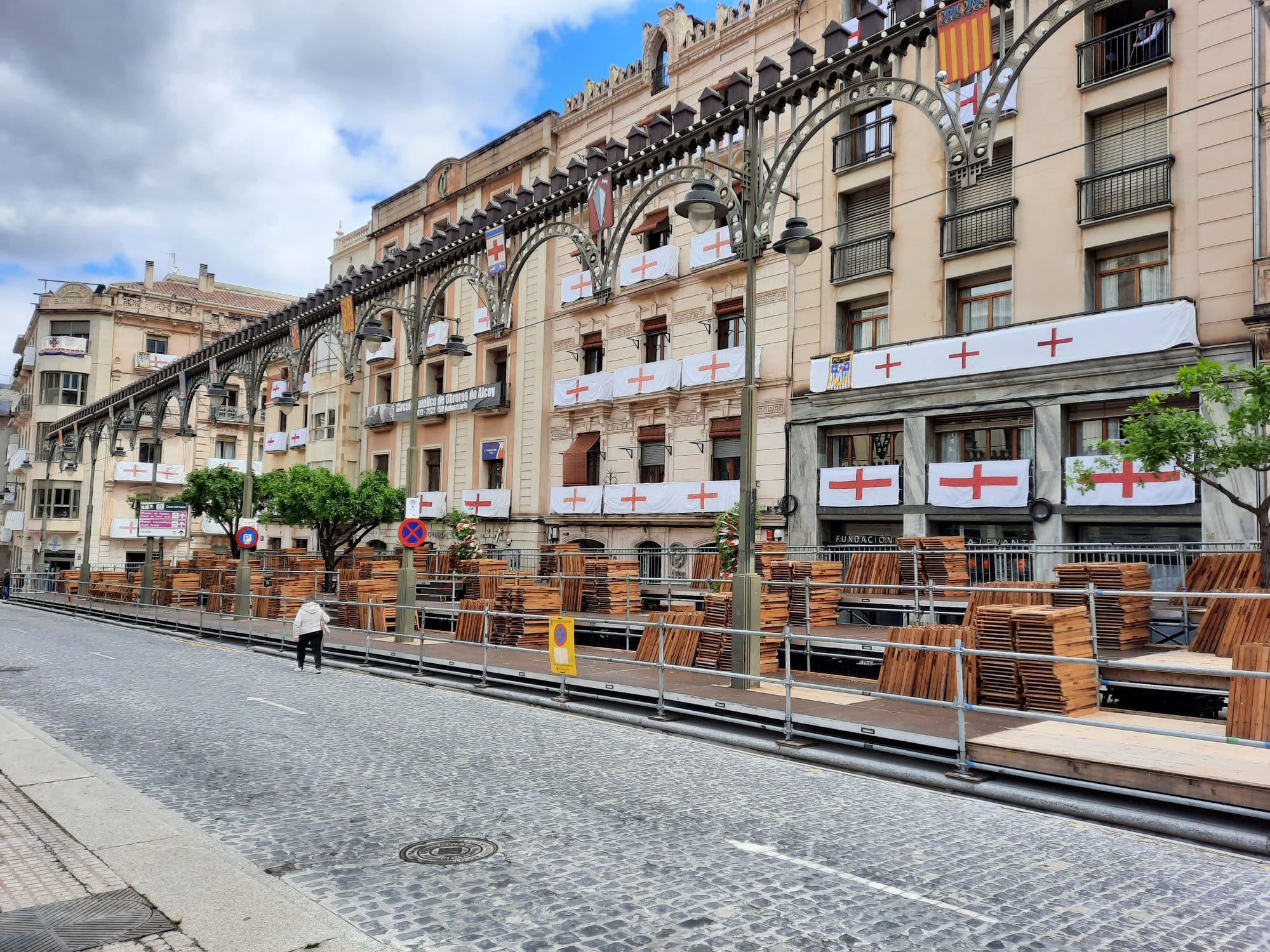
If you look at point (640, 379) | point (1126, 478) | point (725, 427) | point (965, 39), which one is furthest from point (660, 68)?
point (965, 39)

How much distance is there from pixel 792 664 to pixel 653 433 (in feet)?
57.8

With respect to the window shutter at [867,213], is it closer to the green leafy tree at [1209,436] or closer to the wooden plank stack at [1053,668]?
the green leafy tree at [1209,436]

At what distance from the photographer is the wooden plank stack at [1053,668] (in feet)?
34.0

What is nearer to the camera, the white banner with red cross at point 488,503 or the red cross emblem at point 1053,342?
the red cross emblem at point 1053,342

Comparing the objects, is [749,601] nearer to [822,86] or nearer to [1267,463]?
[822,86]

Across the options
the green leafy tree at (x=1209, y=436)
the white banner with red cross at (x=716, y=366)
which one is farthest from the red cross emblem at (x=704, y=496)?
the green leafy tree at (x=1209, y=436)

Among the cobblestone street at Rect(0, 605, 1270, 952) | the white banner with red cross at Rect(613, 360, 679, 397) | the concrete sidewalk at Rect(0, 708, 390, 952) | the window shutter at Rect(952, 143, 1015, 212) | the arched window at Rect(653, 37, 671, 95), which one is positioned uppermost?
the arched window at Rect(653, 37, 671, 95)

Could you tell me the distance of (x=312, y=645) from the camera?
56.6ft

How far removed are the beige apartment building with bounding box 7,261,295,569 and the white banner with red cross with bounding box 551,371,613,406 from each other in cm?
3411

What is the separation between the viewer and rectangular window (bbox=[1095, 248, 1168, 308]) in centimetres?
2061

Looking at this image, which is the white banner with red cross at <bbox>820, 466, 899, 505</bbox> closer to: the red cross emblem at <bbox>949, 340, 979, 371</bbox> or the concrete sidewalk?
the red cross emblem at <bbox>949, 340, 979, 371</bbox>

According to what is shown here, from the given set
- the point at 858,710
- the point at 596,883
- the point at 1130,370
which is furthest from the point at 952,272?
the point at 596,883

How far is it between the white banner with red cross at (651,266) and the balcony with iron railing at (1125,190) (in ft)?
44.0

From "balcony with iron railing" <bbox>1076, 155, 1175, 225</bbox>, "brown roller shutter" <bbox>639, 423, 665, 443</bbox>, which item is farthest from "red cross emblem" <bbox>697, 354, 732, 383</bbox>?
"balcony with iron railing" <bbox>1076, 155, 1175, 225</bbox>
